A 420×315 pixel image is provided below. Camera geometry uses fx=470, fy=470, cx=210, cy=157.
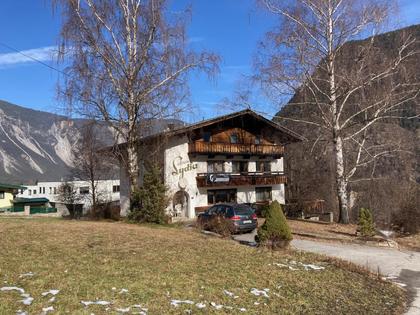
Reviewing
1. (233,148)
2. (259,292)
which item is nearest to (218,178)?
(233,148)

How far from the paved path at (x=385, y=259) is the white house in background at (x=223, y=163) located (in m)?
17.9

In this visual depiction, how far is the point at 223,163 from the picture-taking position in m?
40.0

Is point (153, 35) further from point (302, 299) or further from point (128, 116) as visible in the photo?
point (302, 299)

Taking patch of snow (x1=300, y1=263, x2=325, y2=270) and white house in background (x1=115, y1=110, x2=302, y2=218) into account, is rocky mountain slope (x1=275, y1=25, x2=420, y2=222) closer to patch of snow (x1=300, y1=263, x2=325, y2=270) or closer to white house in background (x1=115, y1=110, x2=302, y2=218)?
white house in background (x1=115, y1=110, x2=302, y2=218)

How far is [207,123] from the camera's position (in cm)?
3616

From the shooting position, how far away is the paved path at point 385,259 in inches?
445

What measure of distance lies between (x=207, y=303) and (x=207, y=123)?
2883cm

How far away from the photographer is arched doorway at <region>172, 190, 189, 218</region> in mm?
37656

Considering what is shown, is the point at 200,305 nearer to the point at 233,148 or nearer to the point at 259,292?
the point at 259,292

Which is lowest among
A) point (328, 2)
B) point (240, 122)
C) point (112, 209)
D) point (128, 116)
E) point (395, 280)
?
point (395, 280)

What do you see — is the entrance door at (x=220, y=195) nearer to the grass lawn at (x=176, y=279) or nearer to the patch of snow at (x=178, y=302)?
the grass lawn at (x=176, y=279)

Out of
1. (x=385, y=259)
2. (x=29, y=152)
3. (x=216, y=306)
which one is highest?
(x=29, y=152)

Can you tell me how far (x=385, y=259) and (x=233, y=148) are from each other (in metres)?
24.4

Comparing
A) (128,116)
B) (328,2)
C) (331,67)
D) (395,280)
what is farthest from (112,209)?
(395,280)
